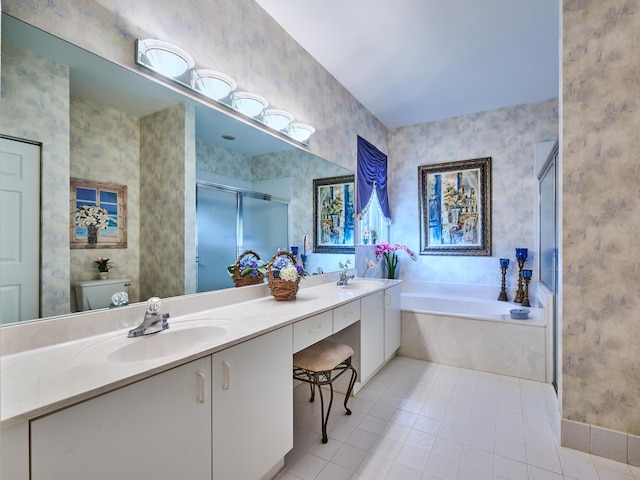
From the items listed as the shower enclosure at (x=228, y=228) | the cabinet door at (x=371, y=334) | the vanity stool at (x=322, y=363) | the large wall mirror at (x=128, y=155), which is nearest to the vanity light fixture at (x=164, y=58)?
the large wall mirror at (x=128, y=155)

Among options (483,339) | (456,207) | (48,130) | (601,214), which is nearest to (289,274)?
(48,130)

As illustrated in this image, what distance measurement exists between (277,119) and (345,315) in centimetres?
146

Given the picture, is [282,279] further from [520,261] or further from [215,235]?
[520,261]

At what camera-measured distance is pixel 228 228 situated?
6.00ft

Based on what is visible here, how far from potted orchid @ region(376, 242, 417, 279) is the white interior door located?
3.12 m

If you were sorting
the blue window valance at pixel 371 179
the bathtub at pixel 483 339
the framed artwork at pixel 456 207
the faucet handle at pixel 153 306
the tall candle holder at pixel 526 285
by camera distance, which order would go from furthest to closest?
the framed artwork at pixel 456 207 < the blue window valance at pixel 371 179 < the tall candle holder at pixel 526 285 < the bathtub at pixel 483 339 < the faucet handle at pixel 153 306

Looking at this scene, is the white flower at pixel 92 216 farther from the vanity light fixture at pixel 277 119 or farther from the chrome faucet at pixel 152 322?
the vanity light fixture at pixel 277 119

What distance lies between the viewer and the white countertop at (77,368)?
2.31 feet

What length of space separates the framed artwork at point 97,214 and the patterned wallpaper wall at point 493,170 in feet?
11.1

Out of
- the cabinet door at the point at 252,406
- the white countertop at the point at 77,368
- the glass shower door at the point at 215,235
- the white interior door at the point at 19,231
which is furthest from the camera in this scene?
the glass shower door at the point at 215,235

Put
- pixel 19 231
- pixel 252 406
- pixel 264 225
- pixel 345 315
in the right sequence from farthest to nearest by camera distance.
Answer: pixel 264 225
pixel 345 315
pixel 252 406
pixel 19 231

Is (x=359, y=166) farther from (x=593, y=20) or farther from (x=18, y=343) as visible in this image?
(x=18, y=343)

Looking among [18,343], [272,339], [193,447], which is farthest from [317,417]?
[18,343]

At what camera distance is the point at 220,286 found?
176 centimetres
